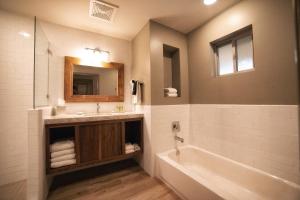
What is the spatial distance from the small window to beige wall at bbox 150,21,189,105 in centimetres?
58

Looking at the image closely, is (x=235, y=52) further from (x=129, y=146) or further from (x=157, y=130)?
(x=129, y=146)

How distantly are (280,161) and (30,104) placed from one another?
312cm

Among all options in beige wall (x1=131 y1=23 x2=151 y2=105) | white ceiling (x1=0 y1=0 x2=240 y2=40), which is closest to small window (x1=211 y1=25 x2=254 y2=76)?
white ceiling (x1=0 y1=0 x2=240 y2=40)

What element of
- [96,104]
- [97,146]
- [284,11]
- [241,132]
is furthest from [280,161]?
[96,104]

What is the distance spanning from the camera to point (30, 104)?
1895mm

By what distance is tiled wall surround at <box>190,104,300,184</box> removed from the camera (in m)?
1.30

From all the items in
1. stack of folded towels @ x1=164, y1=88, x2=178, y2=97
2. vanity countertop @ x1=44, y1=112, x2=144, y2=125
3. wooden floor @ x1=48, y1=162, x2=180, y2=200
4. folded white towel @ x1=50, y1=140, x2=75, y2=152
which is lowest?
wooden floor @ x1=48, y1=162, x2=180, y2=200

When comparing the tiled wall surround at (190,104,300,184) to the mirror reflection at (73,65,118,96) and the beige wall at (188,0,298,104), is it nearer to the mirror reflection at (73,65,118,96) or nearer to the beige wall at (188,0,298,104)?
the beige wall at (188,0,298,104)

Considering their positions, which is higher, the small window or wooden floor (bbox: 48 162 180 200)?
the small window

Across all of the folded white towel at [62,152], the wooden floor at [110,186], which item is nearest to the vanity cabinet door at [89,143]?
the folded white towel at [62,152]

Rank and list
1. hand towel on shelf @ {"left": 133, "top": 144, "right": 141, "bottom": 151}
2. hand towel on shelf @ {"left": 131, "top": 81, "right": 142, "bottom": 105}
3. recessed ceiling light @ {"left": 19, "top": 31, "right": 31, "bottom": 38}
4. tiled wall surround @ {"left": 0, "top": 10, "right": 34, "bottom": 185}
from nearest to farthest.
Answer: tiled wall surround @ {"left": 0, "top": 10, "right": 34, "bottom": 185}
recessed ceiling light @ {"left": 19, "top": 31, "right": 31, "bottom": 38}
hand towel on shelf @ {"left": 133, "top": 144, "right": 141, "bottom": 151}
hand towel on shelf @ {"left": 131, "top": 81, "right": 142, "bottom": 105}

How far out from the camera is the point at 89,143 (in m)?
1.76

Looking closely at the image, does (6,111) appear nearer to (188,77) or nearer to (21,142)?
(21,142)

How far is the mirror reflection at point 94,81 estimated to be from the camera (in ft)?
7.28
